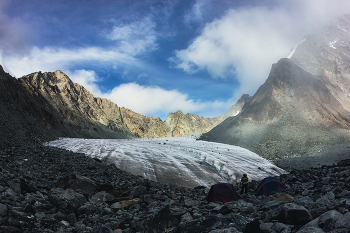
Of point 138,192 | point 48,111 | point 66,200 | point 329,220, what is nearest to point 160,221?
point 66,200

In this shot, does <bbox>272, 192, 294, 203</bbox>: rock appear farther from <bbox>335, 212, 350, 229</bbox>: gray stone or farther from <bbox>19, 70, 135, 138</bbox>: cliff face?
<bbox>19, 70, 135, 138</bbox>: cliff face

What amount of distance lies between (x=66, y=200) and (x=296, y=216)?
753 centimetres

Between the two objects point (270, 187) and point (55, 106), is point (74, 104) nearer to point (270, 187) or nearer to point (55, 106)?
point (55, 106)

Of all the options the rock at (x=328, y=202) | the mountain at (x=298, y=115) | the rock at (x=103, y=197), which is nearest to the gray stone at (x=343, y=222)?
the rock at (x=328, y=202)

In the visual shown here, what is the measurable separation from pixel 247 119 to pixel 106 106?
153261mm

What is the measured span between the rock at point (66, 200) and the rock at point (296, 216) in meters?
7.05

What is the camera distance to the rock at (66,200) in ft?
20.6

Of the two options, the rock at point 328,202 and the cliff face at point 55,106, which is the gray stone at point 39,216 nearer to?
the rock at point 328,202

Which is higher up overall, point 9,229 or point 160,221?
point 9,229

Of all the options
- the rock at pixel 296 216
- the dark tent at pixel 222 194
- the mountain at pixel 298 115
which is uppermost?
the mountain at pixel 298 115

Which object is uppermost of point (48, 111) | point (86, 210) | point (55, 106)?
point (55, 106)

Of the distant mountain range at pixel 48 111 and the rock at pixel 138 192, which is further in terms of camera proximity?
the distant mountain range at pixel 48 111

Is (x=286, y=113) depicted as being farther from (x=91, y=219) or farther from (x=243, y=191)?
(x=91, y=219)

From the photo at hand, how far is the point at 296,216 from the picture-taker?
4.74 m
